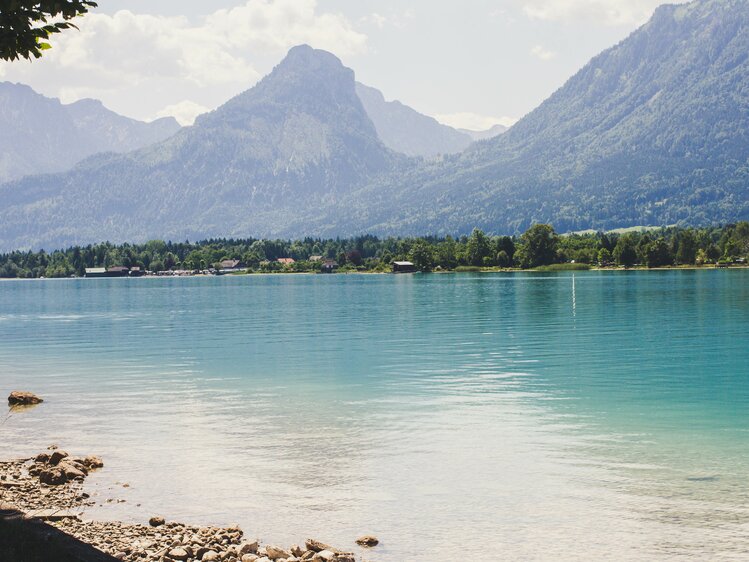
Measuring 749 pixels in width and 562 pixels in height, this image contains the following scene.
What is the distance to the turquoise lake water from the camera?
2061cm

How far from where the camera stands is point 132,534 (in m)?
19.6

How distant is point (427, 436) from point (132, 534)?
13.4m

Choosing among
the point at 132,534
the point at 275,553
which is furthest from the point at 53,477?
the point at 275,553

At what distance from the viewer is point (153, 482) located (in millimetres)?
25141

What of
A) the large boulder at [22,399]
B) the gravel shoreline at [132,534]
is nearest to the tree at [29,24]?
the gravel shoreline at [132,534]

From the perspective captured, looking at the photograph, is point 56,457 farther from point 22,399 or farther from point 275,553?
point 22,399

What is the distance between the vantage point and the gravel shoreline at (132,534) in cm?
1784

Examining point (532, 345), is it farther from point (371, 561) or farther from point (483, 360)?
point (371, 561)

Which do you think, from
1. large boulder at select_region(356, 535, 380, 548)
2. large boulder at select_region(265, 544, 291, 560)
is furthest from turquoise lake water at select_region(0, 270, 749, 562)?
large boulder at select_region(265, 544, 291, 560)

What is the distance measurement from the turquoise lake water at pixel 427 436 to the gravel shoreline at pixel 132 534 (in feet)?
2.66

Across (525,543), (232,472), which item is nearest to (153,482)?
(232,472)

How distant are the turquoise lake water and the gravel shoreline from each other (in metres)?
0.81

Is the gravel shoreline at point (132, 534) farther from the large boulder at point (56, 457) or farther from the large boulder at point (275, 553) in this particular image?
the large boulder at point (56, 457)

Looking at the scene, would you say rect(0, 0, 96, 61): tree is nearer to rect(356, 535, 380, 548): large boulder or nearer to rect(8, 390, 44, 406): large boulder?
rect(356, 535, 380, 548): large boulder
